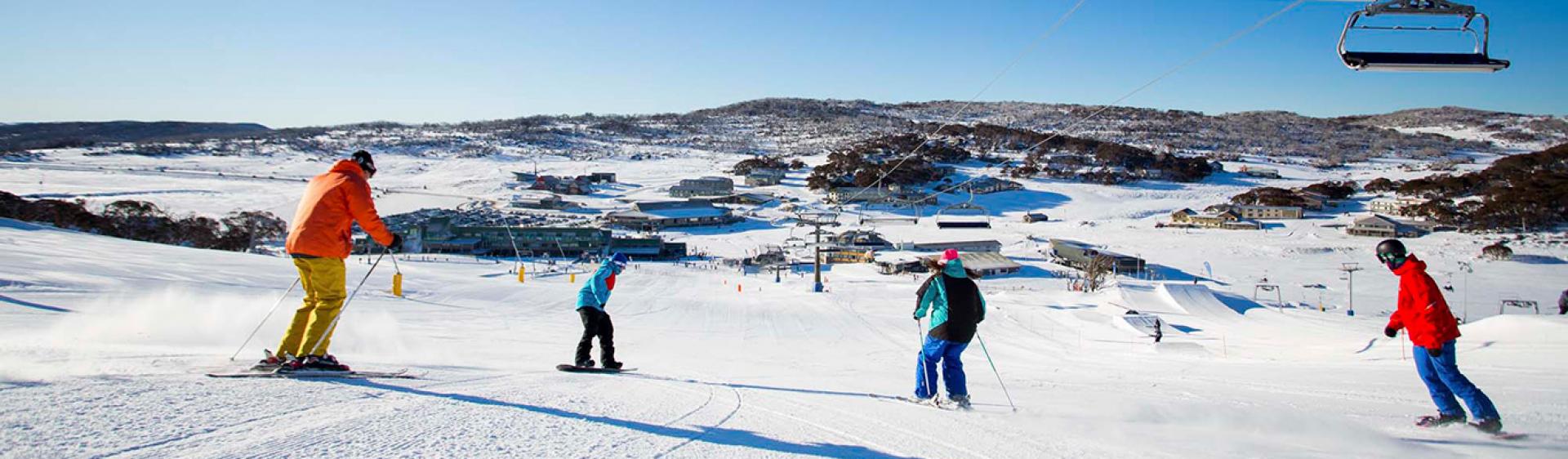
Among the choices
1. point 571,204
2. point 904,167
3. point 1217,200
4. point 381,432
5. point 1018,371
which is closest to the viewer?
point 381,432

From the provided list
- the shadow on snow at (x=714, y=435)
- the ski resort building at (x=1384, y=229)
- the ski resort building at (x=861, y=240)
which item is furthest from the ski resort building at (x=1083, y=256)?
the shadow on snow at (x=714, y=435)

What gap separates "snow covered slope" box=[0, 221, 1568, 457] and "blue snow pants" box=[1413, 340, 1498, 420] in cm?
18

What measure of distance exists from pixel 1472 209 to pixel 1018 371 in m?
52.4

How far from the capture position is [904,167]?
239 feet

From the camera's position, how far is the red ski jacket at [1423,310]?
425cm

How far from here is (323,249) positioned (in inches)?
167

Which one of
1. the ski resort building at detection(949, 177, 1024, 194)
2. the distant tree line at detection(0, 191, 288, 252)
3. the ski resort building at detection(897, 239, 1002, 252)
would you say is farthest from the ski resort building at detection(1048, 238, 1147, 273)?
the distant tree line at detection(0, 191, 288, 252)

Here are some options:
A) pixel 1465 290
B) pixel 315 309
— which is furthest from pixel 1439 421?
pixel 1465 290

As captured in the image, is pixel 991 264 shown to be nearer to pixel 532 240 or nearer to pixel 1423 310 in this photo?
pixel 532 240

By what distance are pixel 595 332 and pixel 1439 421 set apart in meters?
5.44

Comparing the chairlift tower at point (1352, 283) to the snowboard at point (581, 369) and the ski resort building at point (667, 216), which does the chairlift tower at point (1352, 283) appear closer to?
the snowboard at point (581, 369)

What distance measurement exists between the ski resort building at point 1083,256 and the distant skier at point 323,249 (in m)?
30.8

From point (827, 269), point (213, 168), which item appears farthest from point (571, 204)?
point (213, 168)

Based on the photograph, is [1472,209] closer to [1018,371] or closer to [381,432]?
[1018,371]
